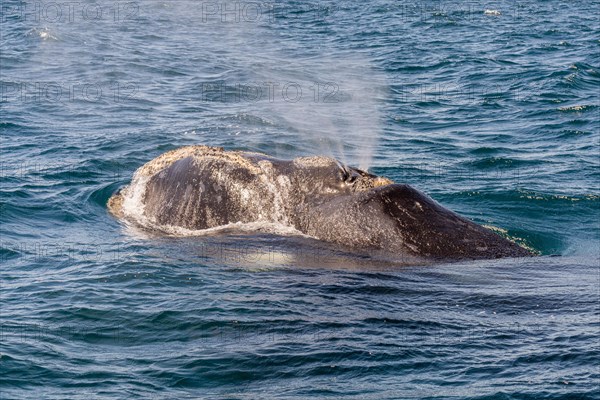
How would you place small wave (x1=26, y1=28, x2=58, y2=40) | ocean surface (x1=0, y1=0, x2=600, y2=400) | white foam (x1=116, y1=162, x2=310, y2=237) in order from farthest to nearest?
small wave (x1=26, y1=28, x2=58, y2=40)
white foam (x1=116, y1=162, x2=310, y2=237)
ocean surface (x1=0, y1=0, x2=600, y2=400)

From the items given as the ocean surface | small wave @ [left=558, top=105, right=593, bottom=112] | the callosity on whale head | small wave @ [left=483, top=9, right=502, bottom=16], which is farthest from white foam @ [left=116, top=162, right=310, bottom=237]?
small wave @ [left=483, top=9, right=502, bottom=16]

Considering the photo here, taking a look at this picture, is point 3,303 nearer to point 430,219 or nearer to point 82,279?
point 82,279

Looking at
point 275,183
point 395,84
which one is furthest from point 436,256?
point 395,84

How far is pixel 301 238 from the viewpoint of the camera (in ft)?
36.5

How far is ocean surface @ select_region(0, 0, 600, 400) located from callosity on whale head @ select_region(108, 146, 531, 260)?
29 centimetres

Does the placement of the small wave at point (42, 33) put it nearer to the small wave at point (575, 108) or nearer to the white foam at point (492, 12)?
the white foam at point (492, 12)

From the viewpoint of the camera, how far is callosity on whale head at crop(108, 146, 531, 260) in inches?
420

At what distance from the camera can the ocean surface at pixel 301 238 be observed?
8.52 m

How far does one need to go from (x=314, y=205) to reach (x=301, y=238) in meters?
0.39

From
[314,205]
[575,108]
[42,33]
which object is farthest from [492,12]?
[314,205]

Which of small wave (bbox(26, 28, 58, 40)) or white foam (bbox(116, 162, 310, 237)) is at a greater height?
small wave (bbox(26, 28, 58, 40))

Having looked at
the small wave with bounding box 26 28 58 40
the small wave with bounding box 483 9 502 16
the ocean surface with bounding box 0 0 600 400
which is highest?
the small wave with bounding box 483 9 502 16

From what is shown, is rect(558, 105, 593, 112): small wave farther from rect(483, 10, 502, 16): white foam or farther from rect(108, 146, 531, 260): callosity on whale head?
rect(483, 10, 502, 16): white foam

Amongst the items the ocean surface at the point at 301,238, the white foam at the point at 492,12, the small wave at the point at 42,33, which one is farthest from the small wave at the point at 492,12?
the small wave at the point at 42,33
